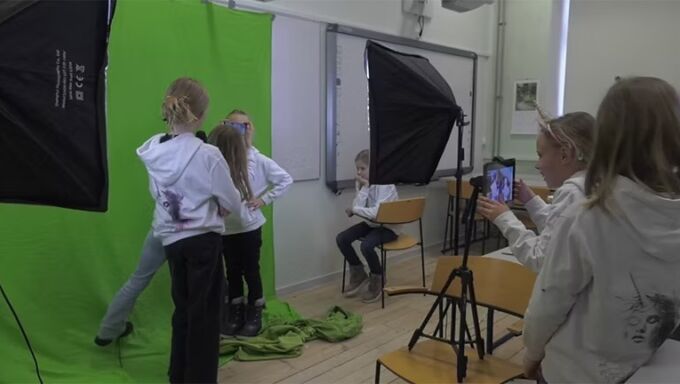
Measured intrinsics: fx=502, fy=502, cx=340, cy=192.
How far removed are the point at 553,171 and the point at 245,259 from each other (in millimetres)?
1910

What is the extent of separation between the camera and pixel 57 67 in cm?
125

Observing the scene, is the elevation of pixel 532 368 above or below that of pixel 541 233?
below

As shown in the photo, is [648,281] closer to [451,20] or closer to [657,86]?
[657,86]

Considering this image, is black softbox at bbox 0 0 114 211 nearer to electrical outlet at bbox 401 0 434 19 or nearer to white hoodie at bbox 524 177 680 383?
white hoodie at bbox 524 177 680 383

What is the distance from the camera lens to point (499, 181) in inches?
70.8

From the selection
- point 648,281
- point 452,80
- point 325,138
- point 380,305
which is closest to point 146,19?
point 325,138

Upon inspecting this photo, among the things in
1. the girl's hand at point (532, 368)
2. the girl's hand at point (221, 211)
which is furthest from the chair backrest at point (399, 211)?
the girl's hand at point (532, 368)

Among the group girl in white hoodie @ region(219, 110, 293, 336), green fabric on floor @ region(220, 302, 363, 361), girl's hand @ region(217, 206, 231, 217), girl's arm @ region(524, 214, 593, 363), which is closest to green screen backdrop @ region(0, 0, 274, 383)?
girl in white hoodie @ region(219, 110, 293, 336)

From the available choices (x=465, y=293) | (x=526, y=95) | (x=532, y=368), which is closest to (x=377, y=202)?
(x=465, y=293)

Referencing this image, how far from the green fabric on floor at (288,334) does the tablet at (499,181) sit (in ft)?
5.03

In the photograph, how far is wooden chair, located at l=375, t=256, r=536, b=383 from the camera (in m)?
1.76

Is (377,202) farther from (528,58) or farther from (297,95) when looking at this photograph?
(528,58)

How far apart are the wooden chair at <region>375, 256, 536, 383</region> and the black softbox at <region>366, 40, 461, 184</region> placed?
524 mm

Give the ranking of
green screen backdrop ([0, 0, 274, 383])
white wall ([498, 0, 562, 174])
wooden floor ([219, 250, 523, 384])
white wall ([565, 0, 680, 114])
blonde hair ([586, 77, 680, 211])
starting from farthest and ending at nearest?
1. white wall ([498, 0, 562, 174])
2. white wall ([565, 0, 680, 114])
3. wooden floor ([219, 250, 523, 384])
4. green screen backdrop ([0, 0, 274, 383])
5. blonde hair ([586, 77, 680, 211])
